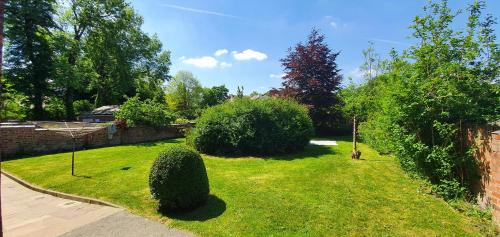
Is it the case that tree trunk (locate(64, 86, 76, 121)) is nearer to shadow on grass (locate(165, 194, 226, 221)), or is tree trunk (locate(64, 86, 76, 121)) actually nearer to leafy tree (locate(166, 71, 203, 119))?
leafy tree (locate(166, 71, 203, 119))

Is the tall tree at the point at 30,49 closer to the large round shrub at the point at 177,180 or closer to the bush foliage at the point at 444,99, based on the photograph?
the large round shrub at the point at 177,180

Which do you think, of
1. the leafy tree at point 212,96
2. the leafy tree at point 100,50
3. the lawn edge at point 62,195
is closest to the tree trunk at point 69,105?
the leafy tree at point 100,50

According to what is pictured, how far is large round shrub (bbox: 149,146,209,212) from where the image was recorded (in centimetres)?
603

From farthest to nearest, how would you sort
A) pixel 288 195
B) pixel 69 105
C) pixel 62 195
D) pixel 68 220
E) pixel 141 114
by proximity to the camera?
pixel 69 105
pixel 141 114
pixel 62 195
pixel 288 195
pixel 68 220

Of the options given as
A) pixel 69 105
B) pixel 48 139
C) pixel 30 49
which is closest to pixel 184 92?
pixel 69 105

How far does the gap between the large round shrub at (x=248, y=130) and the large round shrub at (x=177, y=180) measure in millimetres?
5903

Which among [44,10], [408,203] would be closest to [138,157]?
[408,203]

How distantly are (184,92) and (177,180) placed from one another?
37798 mm

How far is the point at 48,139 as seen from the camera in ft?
46.1

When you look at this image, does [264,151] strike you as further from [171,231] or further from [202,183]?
[171,231]

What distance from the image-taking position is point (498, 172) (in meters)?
5.08

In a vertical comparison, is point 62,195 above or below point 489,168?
below

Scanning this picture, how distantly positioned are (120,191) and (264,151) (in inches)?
256

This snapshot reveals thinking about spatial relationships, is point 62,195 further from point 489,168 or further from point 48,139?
point 489,168
